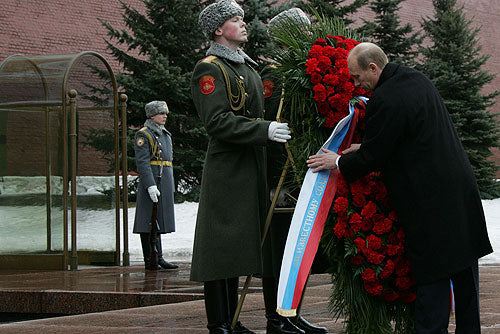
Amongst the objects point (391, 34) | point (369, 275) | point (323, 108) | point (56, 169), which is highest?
point (391, 34)

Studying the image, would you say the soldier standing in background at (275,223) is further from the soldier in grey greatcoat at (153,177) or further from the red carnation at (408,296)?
the soldier in grey greatcoat at (153,177)

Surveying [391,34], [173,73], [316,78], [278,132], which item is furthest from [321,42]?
[391,34]

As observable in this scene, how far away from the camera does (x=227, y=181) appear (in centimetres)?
401

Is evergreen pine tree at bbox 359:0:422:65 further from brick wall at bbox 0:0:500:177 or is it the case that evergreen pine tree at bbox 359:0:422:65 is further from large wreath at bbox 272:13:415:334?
large wreath at bbox 272:13:415:334

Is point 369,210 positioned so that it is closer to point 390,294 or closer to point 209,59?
point 390,294

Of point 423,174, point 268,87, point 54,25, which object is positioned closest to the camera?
point 423,174

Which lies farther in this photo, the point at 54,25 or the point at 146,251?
the point at 54,25

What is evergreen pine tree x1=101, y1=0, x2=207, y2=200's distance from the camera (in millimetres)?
16344

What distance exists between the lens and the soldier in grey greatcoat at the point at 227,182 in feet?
12.9

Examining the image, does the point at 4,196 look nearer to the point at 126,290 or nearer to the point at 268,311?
the point at 126,290

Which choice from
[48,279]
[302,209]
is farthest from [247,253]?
[48,279]

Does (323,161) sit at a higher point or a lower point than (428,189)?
higher

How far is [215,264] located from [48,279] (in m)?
4.62

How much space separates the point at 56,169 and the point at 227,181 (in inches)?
252
